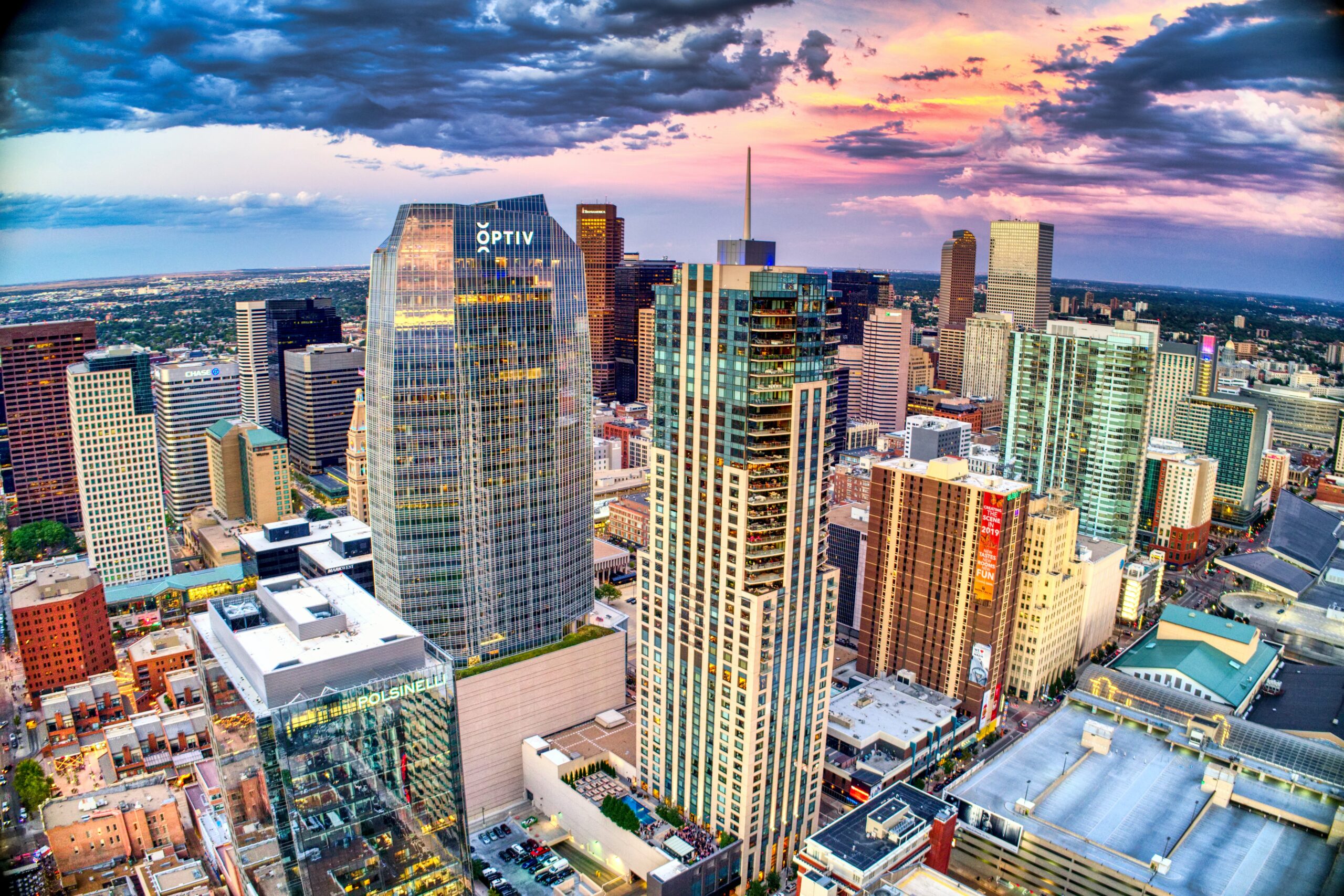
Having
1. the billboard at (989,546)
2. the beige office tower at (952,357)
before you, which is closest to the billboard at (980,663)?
the billboard at (989,546)

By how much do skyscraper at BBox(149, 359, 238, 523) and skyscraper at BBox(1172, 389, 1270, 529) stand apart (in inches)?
5223

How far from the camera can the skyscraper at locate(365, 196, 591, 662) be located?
55875 millimetres

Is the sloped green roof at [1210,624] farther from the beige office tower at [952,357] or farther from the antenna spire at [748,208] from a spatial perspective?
the beige office tower at [952,357]

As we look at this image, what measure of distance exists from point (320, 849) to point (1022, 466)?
281 ft

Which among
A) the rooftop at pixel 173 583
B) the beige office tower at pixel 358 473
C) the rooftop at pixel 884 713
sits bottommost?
the rooftop at pixel 884 713

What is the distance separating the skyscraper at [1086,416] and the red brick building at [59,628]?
92721 millimetres

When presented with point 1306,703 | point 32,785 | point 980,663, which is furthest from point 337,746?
point 1306,703

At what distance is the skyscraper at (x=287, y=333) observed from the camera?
Result: 457 feet

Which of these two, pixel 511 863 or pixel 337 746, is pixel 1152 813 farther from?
pixel 337 746

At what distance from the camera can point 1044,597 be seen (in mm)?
67625

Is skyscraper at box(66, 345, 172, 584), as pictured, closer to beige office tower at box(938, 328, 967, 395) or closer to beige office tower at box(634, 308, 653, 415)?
beige office tower at box(634, 308, 653, 415)

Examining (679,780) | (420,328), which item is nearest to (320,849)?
(679,780)

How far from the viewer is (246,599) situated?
39875mm

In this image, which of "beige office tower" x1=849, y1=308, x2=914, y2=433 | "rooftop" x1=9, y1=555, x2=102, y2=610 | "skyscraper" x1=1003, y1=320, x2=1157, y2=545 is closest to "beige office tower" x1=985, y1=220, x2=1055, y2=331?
"beige office tower" x1=849, y1=308, x2=914, y2=433
